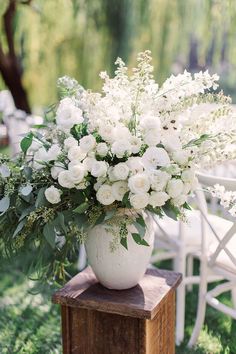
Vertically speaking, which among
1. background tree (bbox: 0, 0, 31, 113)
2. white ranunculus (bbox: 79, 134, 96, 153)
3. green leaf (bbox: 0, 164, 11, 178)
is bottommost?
green leaf (bbox: 0, 164, 11, 178)

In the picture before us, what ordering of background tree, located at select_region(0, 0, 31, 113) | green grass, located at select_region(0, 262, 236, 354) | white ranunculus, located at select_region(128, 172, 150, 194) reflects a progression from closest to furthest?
1. white ranunculus, located at select_region(128, 172, 150, 194)
2. green grass, located at select_region(0, 262, 236, 354)
3. background tree, located at select_region(0, 0, 31, 113)

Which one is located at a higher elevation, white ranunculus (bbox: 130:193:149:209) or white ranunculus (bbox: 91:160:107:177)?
white ranunculus (bbox: 91:160:107:177)

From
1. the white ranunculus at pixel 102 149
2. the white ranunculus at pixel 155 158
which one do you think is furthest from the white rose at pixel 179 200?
the white ranunculus at pixel 102 149

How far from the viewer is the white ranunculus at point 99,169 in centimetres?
145

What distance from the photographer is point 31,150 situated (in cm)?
170

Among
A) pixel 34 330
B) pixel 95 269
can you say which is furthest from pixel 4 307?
pixel 95 269

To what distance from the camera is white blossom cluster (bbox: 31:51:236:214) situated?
1.45 m

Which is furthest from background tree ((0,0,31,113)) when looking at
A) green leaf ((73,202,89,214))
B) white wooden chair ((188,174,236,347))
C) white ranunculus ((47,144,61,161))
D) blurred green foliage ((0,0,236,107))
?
green leaf ((73,202,89,214))

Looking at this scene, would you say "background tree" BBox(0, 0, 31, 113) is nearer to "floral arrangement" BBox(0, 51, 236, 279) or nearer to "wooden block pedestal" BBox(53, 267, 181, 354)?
"floral arrangement" BBox(0, 51, 236, 279)

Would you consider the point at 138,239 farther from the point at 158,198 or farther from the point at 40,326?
the point at 40,326

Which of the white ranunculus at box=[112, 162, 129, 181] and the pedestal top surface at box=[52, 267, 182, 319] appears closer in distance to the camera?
the white ranunculus at box=[112, 162, 129, 181]

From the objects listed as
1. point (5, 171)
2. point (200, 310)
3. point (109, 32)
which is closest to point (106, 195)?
point (5, 171)

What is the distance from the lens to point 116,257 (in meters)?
1.58

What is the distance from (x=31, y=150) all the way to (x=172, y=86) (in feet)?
1.51
